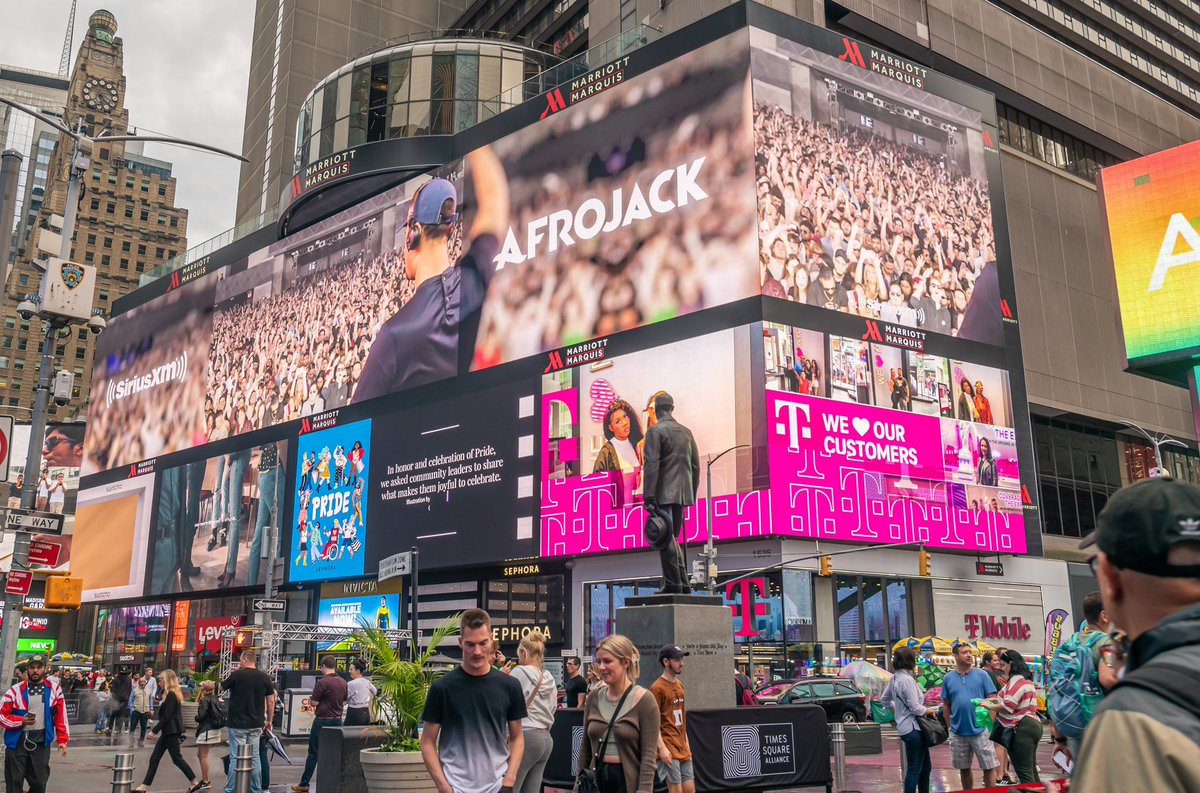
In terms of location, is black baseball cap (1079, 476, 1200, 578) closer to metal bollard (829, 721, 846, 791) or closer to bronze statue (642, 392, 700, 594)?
metal bollard (829, 721, 846, 791)

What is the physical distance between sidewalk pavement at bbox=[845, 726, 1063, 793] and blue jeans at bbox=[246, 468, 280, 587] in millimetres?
44612

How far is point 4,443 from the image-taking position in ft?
50.4

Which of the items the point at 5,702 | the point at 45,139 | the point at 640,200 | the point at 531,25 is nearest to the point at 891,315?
the point at 640,200

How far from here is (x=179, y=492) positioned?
7006 centimetres

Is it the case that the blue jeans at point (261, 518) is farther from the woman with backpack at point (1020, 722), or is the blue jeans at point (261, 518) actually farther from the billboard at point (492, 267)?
the woman with backpack at point (1020, 722)

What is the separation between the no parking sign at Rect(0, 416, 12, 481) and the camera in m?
15.3

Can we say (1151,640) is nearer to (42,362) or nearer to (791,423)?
(42,362)

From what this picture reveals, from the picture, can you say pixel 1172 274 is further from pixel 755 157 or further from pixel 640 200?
pixel 640 200

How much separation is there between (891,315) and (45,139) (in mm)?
179621

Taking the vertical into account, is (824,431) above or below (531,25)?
below

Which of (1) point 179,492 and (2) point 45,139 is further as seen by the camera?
(2) point 45,139


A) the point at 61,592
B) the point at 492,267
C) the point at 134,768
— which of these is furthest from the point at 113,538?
the point at 61,592

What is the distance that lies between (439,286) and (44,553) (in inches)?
1510

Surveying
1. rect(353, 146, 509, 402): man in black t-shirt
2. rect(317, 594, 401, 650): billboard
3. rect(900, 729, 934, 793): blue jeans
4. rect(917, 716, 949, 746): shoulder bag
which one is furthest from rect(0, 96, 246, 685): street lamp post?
rect(317, 594, 401, 650): billboard
